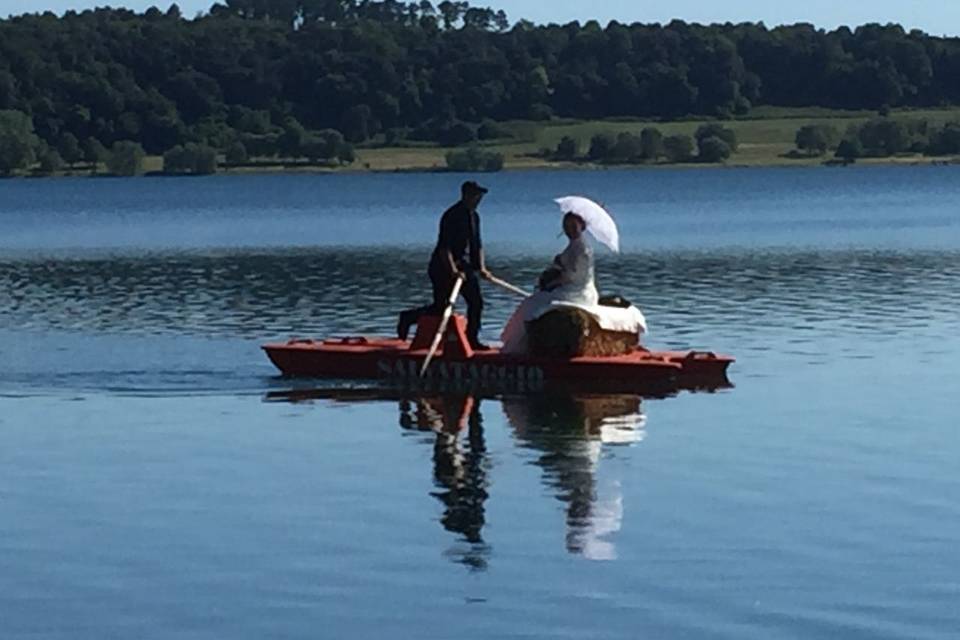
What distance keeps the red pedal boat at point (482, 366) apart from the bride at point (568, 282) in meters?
0.39

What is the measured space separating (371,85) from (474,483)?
169 meters

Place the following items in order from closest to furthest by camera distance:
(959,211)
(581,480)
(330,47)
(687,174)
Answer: (581,480) → (959,211) → (687,174) → (330,47)

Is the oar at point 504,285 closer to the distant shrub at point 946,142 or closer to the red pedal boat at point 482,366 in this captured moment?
the red pedal boat at point 482,366

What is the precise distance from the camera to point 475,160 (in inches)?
6383

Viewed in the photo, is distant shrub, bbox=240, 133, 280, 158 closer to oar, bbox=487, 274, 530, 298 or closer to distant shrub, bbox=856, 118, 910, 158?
distant shrub, bbox=856, 118, 910, 158

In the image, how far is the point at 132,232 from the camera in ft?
266

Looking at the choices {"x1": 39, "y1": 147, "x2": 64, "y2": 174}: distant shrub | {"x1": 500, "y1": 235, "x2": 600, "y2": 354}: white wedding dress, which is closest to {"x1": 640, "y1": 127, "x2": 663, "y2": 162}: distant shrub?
{"x1": 39, "y1": 147, "x2": 64, "y2": 174}: distant shrub

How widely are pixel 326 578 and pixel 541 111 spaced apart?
167m

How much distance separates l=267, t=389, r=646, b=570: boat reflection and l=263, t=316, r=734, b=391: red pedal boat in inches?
11.1

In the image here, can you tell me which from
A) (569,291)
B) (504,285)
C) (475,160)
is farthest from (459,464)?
(475,160)

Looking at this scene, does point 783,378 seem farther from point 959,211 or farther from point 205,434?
point 959,211

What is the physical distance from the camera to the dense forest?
180 m

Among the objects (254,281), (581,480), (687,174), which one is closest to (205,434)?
(581,480)

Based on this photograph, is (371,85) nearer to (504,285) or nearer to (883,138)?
(883,138)
